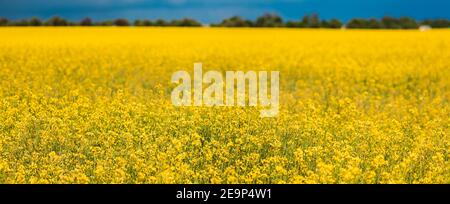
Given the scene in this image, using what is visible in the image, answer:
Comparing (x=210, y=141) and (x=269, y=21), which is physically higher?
(x=269, y=21)

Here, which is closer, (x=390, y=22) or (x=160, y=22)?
(x=160, y=22)

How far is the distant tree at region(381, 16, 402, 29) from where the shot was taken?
66.7 m

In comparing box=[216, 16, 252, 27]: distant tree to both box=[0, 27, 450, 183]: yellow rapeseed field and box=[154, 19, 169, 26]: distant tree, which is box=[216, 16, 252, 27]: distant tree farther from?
box=[0, 27, 450, 183]: yellow rapeseed field

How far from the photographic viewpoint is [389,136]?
9852 millimetres

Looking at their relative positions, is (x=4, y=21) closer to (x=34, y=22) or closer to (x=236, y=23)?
(x=34, y=22)

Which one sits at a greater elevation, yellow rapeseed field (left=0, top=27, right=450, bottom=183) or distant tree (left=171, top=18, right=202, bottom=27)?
distant tree (left=171, top=18, right=202, bottom=27)

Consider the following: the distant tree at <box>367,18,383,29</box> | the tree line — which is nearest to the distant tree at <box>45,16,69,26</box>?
the tree line

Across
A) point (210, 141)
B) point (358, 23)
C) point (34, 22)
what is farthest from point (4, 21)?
point (210, 141)

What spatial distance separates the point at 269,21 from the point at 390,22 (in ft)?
45.0

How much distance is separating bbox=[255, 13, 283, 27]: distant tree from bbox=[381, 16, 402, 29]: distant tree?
11.4 metres

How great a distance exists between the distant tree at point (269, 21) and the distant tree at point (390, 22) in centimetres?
1144

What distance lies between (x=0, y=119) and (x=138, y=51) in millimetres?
16321

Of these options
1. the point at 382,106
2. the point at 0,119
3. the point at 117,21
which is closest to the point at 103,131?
the point at 0,119

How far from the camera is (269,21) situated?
215ft
